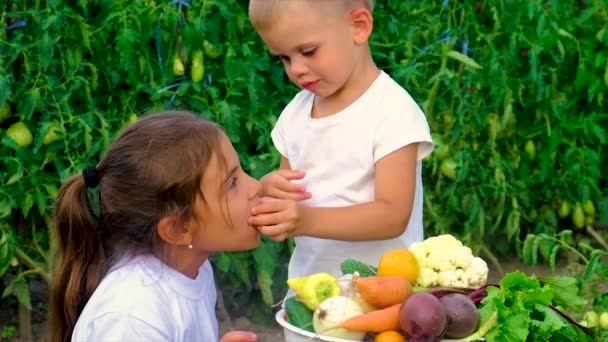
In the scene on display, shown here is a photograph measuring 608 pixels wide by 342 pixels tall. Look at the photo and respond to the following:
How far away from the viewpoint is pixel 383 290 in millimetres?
2139

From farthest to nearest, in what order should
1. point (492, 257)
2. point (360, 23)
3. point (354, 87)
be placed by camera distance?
1. point (492, 257)
2. point (354, 87)
3. point (360, 23)

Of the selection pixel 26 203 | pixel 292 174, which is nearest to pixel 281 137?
pixel 292 174

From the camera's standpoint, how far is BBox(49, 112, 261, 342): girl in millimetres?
2457

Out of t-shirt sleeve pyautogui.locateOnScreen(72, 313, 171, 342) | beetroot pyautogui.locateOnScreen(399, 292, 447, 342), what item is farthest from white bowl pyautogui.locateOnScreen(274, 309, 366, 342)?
t-shirt sleeve pyautogui.locateOnScreen(72, 313, 171, 342)

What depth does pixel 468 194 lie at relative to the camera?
464 cm

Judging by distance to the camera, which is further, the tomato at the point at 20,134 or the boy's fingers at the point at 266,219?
the tomato at the point at 20,134

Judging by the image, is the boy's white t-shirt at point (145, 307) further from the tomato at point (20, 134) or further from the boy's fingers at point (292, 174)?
the tomato at point (20, 134)

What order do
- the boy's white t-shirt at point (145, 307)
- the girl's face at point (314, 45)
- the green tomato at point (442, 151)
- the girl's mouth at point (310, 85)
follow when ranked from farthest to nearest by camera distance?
the green tomato at point (442, 151) < the girl's mouth at point (310, 85) < the girl's face at point (314, 45) < the boy's white t-shirt at point (145, 307)

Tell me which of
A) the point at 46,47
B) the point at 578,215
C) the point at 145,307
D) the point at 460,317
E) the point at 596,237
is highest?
the point at 46,47

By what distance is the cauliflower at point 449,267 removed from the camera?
2.27 metres

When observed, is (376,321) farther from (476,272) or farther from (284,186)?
(284,186)

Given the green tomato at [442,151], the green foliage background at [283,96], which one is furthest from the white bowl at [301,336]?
the green tomato at [442,151]

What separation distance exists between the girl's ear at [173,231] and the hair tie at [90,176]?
18 centimetres

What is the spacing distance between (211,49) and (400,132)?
1396mm
